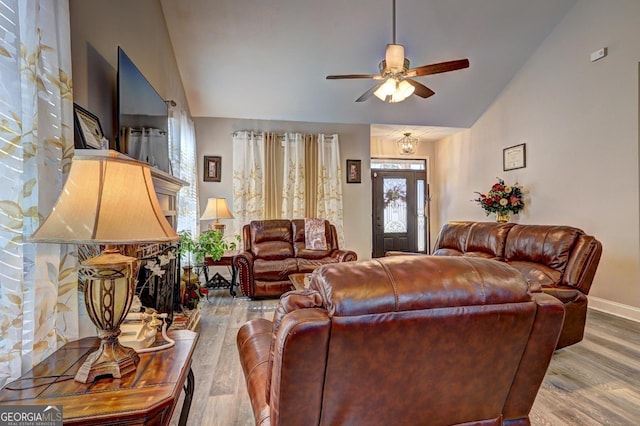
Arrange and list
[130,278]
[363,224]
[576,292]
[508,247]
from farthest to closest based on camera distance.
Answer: [363,224]
[508,247]
[576,292]
[130,278]

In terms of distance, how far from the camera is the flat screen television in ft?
7.06

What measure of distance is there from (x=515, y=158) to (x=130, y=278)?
5.43 meters

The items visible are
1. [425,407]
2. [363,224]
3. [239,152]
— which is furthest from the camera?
[363,224]

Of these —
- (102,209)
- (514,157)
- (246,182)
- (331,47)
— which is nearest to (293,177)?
(246,182)

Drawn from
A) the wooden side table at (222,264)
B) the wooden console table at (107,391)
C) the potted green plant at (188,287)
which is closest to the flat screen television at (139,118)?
the potted green plant at (188,287)

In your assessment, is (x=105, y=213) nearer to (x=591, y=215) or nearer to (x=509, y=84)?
(x=591, y=215)

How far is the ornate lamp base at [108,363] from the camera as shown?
3.31 feet

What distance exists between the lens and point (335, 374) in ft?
2.77

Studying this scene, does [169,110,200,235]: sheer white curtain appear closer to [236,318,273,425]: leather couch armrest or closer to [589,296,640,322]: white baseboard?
[236,318,273,425]: leather couch armrest

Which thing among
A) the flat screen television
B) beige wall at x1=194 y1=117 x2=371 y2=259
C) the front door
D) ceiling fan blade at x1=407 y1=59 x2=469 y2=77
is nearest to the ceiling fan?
ceiling fan blade at x1=407 y1=59 x2=469 y2=77

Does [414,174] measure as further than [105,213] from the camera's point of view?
Yes

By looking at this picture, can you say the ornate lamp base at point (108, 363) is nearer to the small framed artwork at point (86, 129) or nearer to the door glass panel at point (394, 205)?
the small framed artwork at point (86, 129)

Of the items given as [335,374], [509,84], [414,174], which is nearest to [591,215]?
[509,84]

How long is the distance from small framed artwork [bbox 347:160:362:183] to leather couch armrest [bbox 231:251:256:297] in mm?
2519
